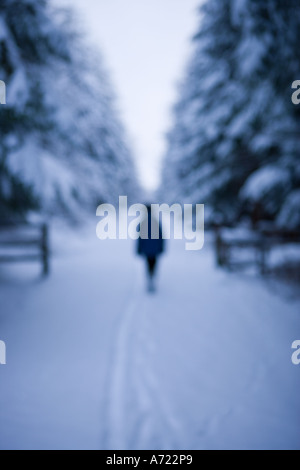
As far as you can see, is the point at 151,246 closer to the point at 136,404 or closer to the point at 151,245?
the point at 151,245

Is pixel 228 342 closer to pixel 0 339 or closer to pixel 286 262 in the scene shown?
pixel 0 339

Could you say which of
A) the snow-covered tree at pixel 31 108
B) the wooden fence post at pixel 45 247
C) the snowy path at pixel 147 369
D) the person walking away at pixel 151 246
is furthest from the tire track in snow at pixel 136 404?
the wooden fence post at pixel 45 247

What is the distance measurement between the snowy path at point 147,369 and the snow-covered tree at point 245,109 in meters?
4.07

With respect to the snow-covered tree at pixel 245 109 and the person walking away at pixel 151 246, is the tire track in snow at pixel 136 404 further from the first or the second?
the snow-covered tree at pixel 245 109

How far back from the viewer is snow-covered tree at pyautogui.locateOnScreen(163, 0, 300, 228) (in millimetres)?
7355

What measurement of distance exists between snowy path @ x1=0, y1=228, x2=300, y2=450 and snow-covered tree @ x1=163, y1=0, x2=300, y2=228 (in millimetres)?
4069

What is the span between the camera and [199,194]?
1277cm

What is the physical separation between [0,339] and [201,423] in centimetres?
343

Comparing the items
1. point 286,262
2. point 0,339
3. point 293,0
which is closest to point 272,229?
point 286,262

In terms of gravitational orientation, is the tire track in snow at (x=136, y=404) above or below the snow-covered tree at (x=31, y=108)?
below

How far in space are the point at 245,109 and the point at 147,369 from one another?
9.44 meters

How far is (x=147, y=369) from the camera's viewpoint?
3.75 metres

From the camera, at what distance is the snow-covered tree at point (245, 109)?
736 cm

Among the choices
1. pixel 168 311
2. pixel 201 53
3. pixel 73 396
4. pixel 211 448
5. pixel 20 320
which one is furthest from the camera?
pixel 201 53
